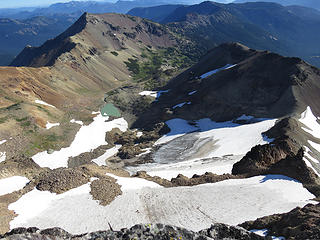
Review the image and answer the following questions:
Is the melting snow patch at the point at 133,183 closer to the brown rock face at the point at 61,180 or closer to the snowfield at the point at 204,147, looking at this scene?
the brown rock face at the point at 61,180

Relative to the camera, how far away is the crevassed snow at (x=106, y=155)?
66.2 meters

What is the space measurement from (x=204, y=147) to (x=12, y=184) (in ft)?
143

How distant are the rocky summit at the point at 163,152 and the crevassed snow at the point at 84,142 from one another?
0.40 meters

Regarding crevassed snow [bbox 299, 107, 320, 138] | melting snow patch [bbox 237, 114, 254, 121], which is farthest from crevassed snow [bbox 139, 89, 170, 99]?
crevassed snow [bbox 299, 107, 320, 138]

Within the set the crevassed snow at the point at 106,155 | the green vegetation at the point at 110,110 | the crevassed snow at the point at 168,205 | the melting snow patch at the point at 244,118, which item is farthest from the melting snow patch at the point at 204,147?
the green vegetation at the point at 110,110

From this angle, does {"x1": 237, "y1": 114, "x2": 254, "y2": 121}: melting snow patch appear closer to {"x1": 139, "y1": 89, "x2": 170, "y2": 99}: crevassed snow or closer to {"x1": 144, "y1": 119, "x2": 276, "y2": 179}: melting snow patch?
{"x1": 144, "y1": 119, "x2": 276, "y2": 179}: melting snow patch

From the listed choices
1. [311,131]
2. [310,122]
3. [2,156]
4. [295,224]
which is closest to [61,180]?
[295,224]

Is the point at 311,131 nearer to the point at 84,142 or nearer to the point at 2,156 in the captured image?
the point at 84,142

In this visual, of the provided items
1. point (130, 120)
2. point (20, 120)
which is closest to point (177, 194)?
point (20, 120)

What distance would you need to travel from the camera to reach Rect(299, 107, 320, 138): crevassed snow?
200 ft

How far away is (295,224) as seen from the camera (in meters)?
19.6

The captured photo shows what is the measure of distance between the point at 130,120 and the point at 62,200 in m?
67.2

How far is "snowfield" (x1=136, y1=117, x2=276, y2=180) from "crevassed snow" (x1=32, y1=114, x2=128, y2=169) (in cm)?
1988

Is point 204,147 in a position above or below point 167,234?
below
